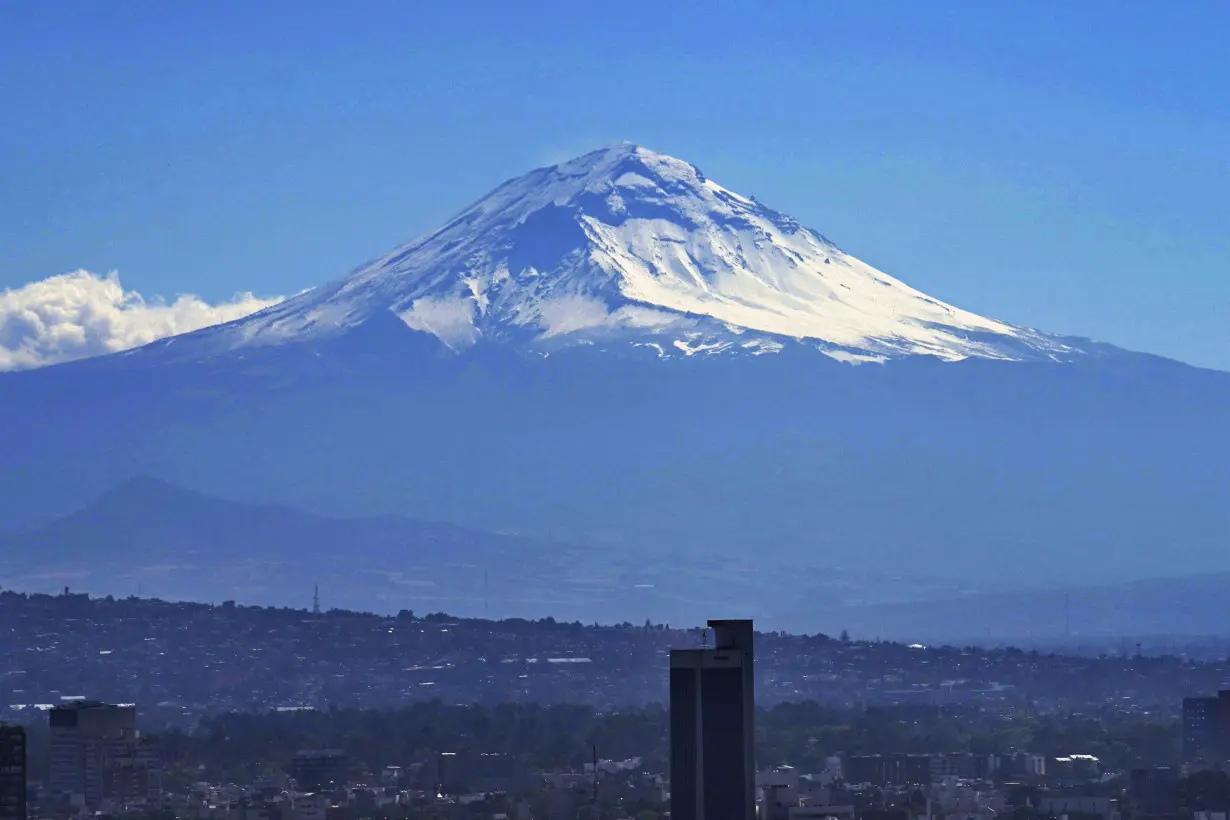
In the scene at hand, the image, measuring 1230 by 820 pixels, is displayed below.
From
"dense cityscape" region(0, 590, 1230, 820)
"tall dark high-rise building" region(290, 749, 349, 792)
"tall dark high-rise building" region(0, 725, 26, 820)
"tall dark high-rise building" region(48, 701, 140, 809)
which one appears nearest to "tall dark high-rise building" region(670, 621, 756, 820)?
"dense cityscape" region(0, 590, 1230, 820)

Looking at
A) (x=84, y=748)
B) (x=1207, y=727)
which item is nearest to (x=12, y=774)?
(x=84, y=748)

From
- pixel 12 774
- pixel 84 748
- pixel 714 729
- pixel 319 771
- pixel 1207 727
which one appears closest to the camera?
pixel 714 729

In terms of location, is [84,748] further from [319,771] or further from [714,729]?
[714,729]

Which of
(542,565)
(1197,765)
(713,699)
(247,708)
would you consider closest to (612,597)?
(542,565)

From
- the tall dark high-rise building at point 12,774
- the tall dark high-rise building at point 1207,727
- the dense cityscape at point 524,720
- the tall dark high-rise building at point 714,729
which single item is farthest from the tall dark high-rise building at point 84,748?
the tall dark high-rise building at point 714,729

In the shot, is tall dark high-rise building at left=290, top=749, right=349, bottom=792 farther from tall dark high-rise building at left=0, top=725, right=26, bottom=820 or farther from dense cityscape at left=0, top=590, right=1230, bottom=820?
tall dark high-rise building at left=0, top=725, right=26, bottom=820

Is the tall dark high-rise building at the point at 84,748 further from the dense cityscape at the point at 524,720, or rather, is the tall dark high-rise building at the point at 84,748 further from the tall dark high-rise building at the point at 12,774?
Answer: the tall dark high-rise building at the point at 12,774

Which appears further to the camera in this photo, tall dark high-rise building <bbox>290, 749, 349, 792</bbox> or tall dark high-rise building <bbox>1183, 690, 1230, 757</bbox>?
tall dark high-rise building <bbox>1183, 690, 1230, 757</bbox>
